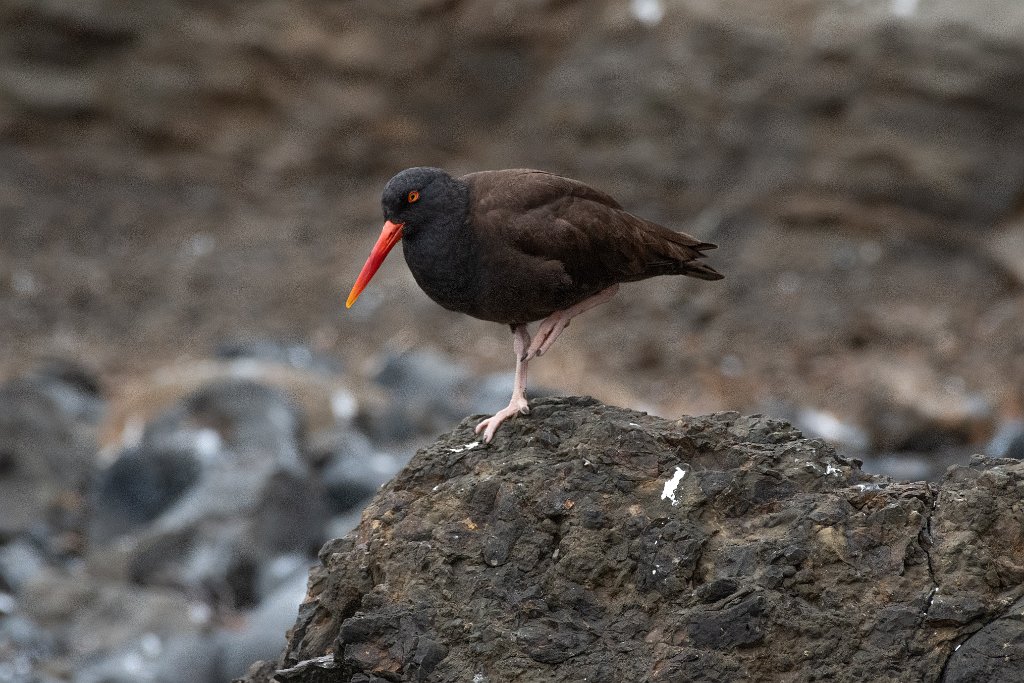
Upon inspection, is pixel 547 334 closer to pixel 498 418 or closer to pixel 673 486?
pixel 498 418

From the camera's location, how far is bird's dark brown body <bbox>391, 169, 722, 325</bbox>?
5.24 meters

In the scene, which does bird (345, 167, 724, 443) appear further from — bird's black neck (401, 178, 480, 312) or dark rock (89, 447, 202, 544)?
dark rock (89, 447, 202, 544)

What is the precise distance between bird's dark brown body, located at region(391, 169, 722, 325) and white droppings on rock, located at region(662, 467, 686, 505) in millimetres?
1132

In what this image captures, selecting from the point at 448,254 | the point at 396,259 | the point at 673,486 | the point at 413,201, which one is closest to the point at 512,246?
the point at 448,254

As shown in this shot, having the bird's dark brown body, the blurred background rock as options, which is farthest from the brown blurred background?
the bird's dark brown body

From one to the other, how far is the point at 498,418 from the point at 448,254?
0.70 metres

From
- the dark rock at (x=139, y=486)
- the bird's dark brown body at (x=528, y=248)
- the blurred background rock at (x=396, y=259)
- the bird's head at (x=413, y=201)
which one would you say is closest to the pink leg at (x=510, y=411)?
the bird's dark brown body at (x=528, y=248)

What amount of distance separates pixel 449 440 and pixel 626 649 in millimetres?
1171

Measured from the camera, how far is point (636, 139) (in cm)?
1496

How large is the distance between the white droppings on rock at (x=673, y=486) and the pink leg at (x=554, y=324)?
3.83 ft

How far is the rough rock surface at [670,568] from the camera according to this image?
13.2 feet

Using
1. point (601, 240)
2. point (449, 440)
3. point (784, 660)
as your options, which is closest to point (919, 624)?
point (784, 660)

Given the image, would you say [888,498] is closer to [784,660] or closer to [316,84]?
[784,660]

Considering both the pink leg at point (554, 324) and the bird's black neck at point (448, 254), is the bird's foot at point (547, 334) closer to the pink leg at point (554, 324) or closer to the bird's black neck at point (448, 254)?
the pink leg at point (554, 324)
